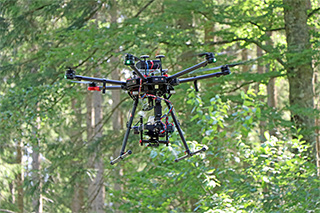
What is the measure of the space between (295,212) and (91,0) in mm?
8750

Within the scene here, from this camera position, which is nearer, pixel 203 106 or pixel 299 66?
pixel 299 66

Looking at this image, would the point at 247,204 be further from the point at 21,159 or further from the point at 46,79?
the point at 21,159

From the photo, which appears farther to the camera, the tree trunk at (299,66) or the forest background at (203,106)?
the tree trunk at (299,66)

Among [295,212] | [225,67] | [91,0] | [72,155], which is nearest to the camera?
[225,67]

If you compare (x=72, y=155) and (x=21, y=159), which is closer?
(x=72, y=155)

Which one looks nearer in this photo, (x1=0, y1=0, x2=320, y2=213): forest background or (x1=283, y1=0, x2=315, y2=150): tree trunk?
(x1=0, y1=0, x2=320, y2=213): forest background

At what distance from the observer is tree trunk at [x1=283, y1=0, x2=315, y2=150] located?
11773 mm

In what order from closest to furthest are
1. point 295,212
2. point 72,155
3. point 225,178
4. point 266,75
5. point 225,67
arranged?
point 225,67 → point 295,212 → point 225,178 → point 266,75 → point 72,155

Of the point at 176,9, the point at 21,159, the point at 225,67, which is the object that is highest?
the point at 176,9

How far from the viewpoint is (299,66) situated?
12297 mm

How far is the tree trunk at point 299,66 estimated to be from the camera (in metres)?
11.8

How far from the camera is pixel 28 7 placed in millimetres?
15398

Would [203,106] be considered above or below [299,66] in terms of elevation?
below

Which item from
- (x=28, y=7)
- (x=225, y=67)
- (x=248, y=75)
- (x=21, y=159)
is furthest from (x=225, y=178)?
(x=21, y=159)
